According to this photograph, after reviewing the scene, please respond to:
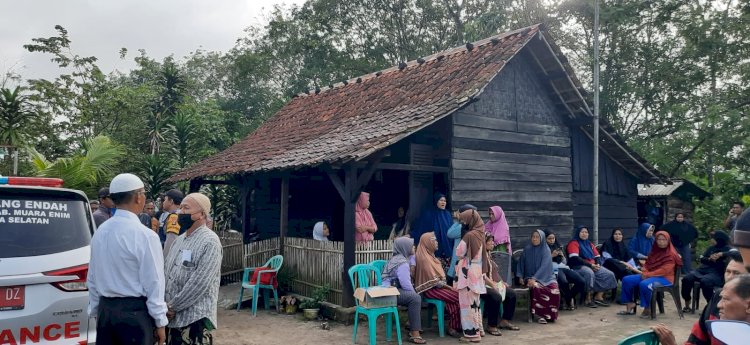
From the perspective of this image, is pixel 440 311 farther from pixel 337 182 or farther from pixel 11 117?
pixel 11 117

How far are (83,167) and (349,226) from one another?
7.45 meters

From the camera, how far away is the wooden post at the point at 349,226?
8.09 meters

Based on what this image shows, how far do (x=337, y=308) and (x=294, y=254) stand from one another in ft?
5.54

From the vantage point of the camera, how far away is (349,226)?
8148 millimetres

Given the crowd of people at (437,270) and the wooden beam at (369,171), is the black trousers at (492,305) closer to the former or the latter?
the crowd of people at (437,270)

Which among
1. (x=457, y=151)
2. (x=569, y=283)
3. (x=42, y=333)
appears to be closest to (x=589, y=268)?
(x=569, y=283)

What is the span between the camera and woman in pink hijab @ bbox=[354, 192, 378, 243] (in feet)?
28.4

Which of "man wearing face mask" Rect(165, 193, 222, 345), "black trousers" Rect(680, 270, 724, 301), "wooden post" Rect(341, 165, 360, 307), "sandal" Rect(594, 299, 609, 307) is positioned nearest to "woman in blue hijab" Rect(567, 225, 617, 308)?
"sandal" Rect(594, 299, 609, 307)

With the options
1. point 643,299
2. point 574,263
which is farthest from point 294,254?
point 643,299

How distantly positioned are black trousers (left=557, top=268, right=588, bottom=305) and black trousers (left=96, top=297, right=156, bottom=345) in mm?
7509

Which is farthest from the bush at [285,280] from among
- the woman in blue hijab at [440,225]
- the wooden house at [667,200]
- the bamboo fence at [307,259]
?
the wooden house at [667,200]

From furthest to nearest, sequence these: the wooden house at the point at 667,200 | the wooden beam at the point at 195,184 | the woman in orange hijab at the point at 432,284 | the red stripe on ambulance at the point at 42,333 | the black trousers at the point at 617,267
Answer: the wooden house at the point at 667,200
the wooden beam at the point at 195,184
the black trousers at the point at 617,267
the woman in orange hijab at the point at 432,284
the red stripe on ambulance at the point at 42,333

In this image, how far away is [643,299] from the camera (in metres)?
8.74

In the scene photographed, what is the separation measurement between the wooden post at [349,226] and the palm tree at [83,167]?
22.1ft
